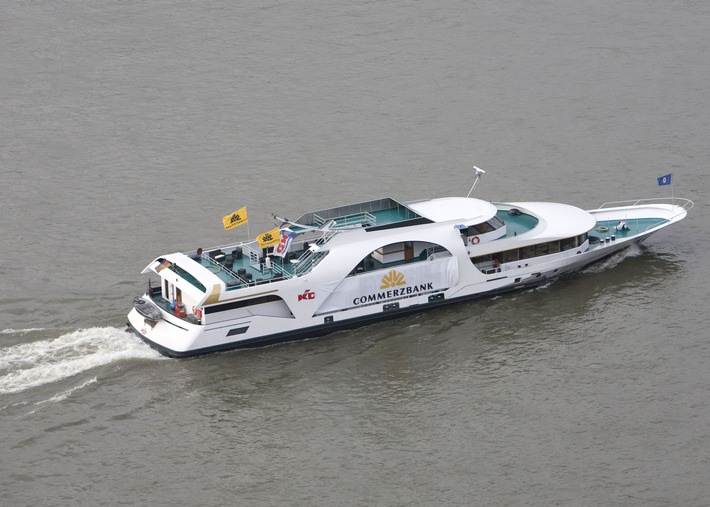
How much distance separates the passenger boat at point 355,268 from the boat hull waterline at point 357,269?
4 cm

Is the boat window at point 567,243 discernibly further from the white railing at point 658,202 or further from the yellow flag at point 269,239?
the yellow flag at point 269,239

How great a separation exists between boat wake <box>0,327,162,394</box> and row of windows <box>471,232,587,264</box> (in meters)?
13.0

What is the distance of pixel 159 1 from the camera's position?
7338 centimetres

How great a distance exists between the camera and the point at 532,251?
47.1 metres

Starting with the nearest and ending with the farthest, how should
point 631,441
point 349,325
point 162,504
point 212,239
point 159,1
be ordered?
point 162,504 < point 631,441 < point 349,325 < point 212,239 < point 159,1

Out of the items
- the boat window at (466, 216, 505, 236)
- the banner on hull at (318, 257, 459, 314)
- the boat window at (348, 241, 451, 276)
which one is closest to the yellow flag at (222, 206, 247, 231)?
the banner on hull at (318, 257, 459, 314)

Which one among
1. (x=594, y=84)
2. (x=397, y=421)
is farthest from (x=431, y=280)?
(x=594, y=84)

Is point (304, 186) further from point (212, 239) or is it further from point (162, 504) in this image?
point (162, 504)

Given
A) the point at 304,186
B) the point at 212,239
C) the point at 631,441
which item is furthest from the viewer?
Answer: the point at 304,186

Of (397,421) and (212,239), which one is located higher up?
(212,239)

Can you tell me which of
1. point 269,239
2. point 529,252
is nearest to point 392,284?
point 269,239

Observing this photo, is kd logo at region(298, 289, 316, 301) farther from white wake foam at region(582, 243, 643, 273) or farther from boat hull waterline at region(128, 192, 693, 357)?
white wake foam at region(582, 243, 643, 273)

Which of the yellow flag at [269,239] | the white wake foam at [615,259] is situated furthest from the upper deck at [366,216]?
the white wake foam at [615,259]

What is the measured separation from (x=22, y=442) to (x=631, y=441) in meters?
18.0
